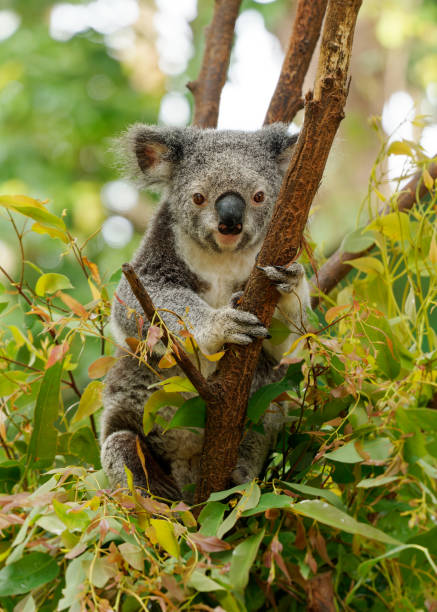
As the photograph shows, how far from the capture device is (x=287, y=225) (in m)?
1.51

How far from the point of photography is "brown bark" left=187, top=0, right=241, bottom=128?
294 cm

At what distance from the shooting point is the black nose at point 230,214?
2.04 m

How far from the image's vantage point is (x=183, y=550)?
1.44 metres

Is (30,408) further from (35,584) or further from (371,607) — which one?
(371,607)

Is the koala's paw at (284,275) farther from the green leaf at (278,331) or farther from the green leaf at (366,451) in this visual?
the green leaf at (366,451)

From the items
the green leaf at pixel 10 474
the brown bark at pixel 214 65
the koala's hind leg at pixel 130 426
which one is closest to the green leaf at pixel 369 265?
the koala's hind leg at pixel 130 426

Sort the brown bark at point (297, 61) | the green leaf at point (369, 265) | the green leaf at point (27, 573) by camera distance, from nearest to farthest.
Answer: the green leaf at point (27, 573) → the green leaf at point (369, 265) → the brown bark at point (297, 61)

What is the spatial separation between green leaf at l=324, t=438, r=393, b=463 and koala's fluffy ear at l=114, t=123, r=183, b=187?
1.37 meters

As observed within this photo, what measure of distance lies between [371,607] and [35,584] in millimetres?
723

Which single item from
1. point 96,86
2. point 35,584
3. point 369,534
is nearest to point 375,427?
point 369,534

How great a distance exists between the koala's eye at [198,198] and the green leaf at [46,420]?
0.74 metres

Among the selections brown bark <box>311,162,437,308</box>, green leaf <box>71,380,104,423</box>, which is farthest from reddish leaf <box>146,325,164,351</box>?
brown bark <box>311,162,437,308</box>

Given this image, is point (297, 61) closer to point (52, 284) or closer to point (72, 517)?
point (52, 284)

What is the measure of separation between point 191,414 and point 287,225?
521 mm
